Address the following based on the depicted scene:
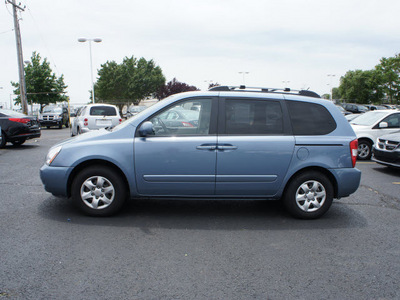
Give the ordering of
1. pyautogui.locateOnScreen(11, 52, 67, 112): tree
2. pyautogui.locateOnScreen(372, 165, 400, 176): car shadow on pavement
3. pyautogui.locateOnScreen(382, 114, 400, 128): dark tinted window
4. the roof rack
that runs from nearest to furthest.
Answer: the roof rack
pyautogui.locateOnScreen(372, 165, 400, 176): car shadow on pavement
pyautogui.locateOnScreen(382, 114, 400, 128): dark tinted window
pyautogui.locateOnScreen(11, 52, 67, 112): tree

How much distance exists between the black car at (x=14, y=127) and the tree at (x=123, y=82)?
6627 centimetres

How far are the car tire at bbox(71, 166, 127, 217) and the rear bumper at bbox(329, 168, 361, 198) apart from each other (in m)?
2.92

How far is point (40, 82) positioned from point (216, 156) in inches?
2072

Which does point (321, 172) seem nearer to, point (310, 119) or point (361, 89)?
point (310, 119)

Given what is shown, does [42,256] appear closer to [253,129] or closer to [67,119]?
[253,129]

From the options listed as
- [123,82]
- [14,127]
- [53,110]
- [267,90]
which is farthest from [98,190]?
[123,82]

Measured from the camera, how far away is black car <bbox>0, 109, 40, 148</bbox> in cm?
1323

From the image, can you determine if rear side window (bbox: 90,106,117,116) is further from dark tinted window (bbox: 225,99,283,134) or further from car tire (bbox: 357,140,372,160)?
dark tinted window (bbox: 225,99,283,134)

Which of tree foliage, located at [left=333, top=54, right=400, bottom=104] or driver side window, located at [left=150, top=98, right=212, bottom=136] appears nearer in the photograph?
driver side window, located at [left=150, top=98, right=212, bottom=136]

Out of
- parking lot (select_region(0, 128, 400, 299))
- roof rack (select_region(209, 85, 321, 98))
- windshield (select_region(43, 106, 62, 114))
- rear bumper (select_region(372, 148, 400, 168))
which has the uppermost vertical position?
roof rack (select_region(209, 85, 321, 98))

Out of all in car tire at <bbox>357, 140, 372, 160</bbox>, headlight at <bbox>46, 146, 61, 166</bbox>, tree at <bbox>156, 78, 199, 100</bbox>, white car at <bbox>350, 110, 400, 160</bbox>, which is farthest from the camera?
tree at <bbox>156, 78, 199, 100</bbox>

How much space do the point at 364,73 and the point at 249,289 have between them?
8886 centimetres

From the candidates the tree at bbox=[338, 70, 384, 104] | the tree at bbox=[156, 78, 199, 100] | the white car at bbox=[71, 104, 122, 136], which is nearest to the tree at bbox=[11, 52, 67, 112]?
the tree at bbox=[156, 78, 199, 100]

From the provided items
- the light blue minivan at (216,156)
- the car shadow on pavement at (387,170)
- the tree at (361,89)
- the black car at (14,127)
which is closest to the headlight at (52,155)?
the light blue minivan at (216,156)
